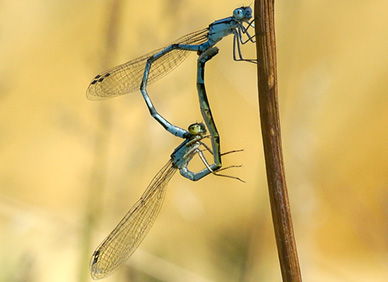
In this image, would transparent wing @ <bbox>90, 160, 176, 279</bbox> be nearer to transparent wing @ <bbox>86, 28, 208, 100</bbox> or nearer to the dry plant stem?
transparent wing @ <bbox>86, 28, 208, 100</bbox>

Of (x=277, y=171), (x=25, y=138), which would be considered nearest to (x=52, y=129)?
(x=25, y=138)

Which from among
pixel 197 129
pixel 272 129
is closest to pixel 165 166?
pixel 197 129

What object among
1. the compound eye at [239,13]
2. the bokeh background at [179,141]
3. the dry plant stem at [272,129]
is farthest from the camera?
the bokeh background at [179,141]

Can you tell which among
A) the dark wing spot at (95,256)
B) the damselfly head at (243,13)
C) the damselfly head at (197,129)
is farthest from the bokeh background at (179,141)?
the damselfly head at (243,13)

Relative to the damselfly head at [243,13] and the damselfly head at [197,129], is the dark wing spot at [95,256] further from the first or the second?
the damselfly head at [243,13]

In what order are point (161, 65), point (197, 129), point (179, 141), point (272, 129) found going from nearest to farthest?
point (272, 129), point (197, 129), point (161, 65), point (179, 141)

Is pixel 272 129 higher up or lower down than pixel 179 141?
lower down

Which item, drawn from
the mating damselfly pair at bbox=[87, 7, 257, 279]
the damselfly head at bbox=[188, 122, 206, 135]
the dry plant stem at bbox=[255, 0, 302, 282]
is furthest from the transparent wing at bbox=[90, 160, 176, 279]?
the dry plant stem at bbox=[255, 0, 302, 282]

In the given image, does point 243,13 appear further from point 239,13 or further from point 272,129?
point 272,129
